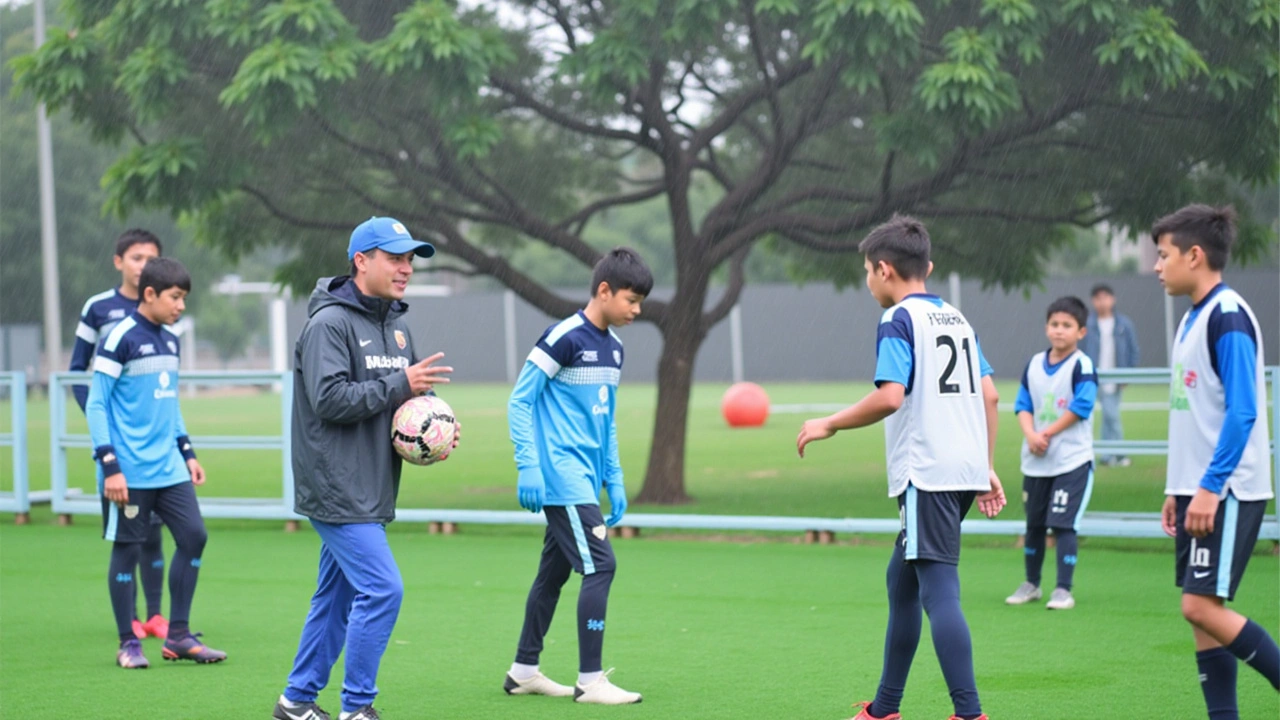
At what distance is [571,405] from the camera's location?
21.0 feet

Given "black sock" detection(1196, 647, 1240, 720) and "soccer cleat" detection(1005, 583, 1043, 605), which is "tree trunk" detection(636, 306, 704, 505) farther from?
"black sock" detection(1196, 647, 1240, 720)

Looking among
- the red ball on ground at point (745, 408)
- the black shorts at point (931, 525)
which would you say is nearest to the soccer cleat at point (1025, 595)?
the black shorts at point (931, 525)

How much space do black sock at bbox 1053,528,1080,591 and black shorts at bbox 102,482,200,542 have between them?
490 cm

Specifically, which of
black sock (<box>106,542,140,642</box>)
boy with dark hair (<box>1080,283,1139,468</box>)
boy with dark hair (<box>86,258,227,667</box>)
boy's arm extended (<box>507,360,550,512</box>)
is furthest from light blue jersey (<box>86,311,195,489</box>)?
boy with dark hair (<box>1080,283,1139,468</box>)

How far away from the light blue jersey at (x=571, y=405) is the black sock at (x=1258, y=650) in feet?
8.68

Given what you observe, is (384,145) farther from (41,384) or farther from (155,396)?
(41,384)

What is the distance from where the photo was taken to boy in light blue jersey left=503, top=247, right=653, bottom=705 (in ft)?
20.5

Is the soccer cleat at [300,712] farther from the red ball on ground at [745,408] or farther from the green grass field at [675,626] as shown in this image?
the red ball on ground at [745,408]

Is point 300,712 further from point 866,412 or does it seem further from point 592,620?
point 866,412

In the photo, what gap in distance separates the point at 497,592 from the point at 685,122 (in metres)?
6.81

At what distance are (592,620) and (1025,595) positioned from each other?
3605mm

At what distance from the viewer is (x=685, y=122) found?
1493 cm

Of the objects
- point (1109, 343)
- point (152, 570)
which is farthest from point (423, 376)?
point (1109, 343)

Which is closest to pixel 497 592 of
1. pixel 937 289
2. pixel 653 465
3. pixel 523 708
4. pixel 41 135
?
pixel 523 708
